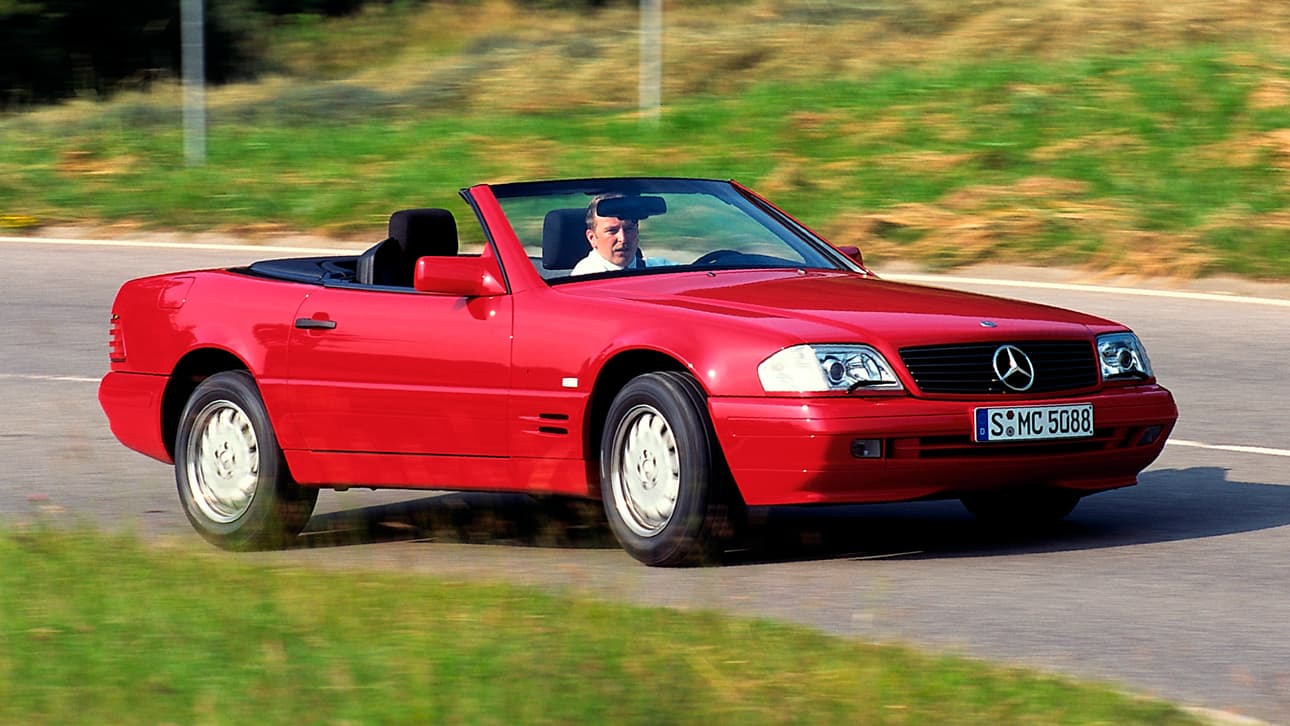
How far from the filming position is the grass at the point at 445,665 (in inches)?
202

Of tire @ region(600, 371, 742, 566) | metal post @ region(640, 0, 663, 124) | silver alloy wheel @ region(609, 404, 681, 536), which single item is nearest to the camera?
tire @ region(600, 371, 742, 566)

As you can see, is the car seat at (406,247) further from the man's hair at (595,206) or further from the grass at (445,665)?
the grass at (445,665)

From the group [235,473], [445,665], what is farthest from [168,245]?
[445,665]

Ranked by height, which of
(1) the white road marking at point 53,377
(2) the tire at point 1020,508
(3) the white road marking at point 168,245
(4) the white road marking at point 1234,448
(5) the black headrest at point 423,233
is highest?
(5) the black headrest at point 423,233

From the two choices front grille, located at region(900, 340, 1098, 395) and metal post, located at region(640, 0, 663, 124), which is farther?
metal post, located at region(640, 0, 663, 124)

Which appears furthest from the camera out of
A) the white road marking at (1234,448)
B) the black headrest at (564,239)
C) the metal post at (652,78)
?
the metal post at (652,78)

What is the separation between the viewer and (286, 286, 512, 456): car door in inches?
323

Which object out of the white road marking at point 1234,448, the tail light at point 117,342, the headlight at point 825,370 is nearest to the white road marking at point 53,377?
the tail light at point 117,342

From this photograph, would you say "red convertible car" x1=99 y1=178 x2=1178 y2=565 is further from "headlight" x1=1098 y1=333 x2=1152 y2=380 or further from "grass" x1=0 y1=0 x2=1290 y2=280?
"grass" x1=0 y1=0 x2=1290 y2=280

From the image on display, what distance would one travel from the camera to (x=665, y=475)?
768 centimetres

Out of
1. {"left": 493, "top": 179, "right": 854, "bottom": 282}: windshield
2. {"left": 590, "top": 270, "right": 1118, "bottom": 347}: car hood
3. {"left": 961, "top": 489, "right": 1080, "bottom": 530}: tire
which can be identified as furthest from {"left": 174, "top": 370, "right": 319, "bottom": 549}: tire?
{"left": 961, "top": 489, "right": 1080, "bottom": 530}: tire

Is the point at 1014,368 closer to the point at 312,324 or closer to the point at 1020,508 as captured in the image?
the point at 1020,508

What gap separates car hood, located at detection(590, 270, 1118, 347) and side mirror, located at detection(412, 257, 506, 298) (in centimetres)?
44

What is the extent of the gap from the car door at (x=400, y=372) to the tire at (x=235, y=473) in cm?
21
